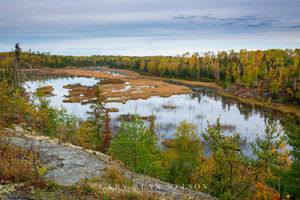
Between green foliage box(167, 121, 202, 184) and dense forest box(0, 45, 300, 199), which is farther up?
dense forest box(0, 45, 300, 199)

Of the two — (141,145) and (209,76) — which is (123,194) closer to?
(141,145)

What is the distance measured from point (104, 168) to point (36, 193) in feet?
13.6

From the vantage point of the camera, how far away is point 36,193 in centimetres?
624

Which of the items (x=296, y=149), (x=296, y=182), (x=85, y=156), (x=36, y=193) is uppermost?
(x=36, y=193)

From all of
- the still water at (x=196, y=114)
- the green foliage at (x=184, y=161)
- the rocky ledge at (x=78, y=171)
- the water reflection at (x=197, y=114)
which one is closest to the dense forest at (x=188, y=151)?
the green foliage at (x=184, y=161)

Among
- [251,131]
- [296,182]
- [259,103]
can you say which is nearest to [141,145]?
[296,182]

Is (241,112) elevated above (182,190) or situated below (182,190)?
below

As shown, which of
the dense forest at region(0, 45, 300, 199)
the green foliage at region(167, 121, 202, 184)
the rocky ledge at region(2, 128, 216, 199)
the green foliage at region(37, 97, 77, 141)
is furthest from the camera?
the green foliage at region(37, 97, 77, 141)

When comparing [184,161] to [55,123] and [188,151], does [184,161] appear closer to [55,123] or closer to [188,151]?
[188,151]

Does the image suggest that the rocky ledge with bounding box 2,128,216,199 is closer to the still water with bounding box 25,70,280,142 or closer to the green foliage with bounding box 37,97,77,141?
the green foliage with bounding box 37,97,77,141

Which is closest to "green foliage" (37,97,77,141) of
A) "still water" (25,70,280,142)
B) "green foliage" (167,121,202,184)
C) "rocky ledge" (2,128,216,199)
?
"still water" (25,70,280,142)

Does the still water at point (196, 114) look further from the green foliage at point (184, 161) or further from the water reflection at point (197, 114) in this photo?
the green foliage at point (184, 161)

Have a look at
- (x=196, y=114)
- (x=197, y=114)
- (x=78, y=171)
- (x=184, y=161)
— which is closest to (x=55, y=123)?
(x=184, y=161)

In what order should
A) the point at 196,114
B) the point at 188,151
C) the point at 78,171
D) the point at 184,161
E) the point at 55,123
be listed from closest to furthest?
the point at 78,171, the point at 184,161, the point at 188,151, the point at 55,123, the point at 196,114
